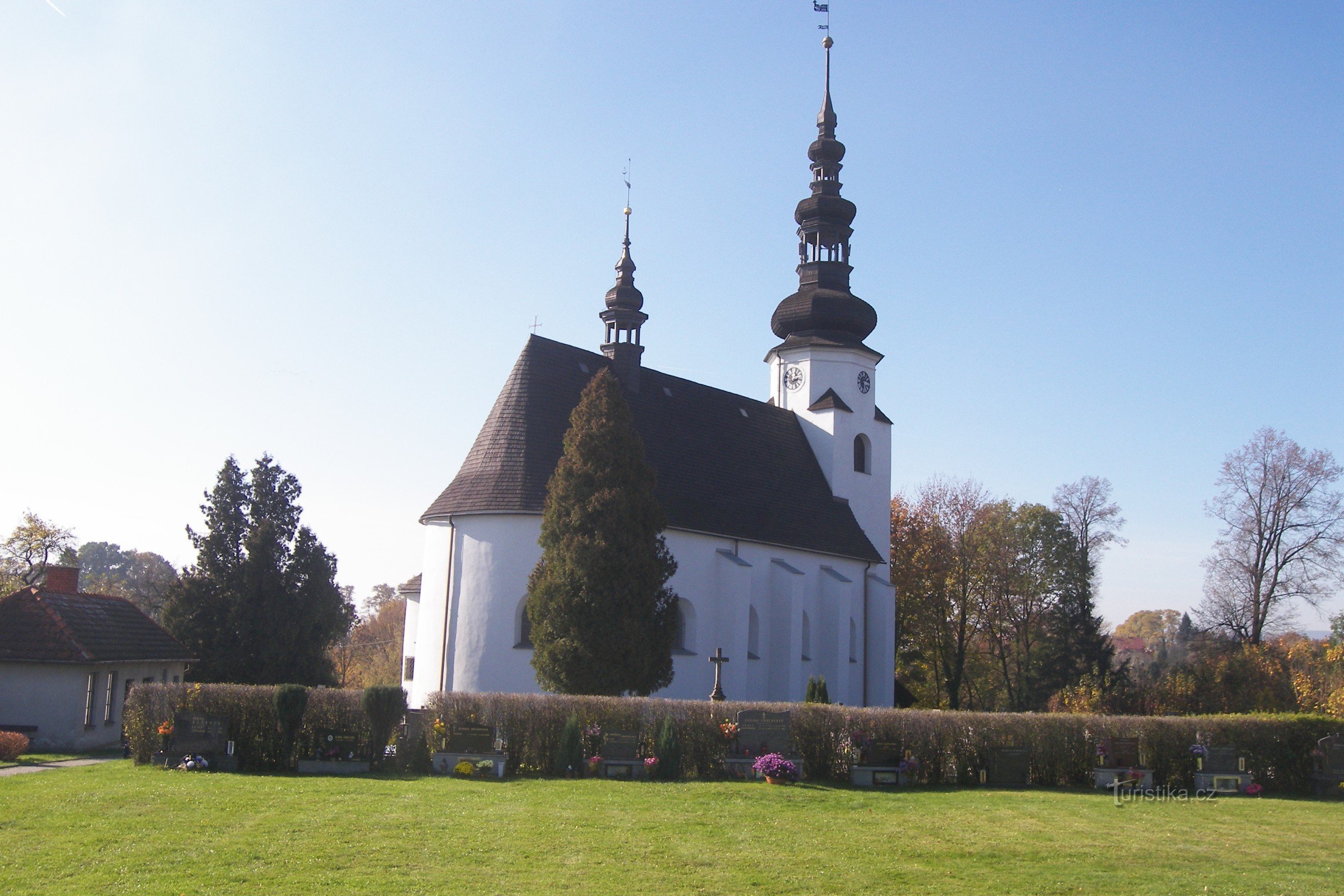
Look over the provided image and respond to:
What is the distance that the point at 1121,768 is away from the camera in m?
18.1

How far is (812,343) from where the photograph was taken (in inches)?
→ 1428

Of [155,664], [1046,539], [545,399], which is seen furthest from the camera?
[1046,539]

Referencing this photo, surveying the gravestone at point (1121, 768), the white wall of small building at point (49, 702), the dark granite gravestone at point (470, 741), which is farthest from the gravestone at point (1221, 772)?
→ the white wall of small building at point (49, 702)

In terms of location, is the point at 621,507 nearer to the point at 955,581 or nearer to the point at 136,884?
the point at 136,884

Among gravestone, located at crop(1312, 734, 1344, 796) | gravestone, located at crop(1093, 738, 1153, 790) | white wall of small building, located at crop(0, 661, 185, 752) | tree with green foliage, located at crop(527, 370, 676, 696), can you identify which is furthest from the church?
gravestone, located at crop(1312, 734, 1344, 796)

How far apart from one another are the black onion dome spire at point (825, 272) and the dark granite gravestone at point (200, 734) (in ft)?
77.6

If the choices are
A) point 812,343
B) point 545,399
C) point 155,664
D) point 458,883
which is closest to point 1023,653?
point 812,343

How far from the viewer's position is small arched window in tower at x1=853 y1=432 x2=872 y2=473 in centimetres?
3706

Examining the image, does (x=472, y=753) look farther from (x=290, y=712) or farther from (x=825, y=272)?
(x=825, y=272)

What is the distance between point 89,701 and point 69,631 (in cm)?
155

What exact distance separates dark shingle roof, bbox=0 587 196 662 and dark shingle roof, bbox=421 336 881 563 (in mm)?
6986

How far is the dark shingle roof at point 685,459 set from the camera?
87.2ft

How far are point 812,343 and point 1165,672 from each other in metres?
18.4

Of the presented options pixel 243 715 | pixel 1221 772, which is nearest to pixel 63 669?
pixel 243 715
